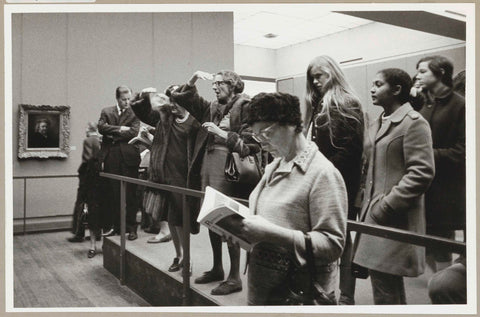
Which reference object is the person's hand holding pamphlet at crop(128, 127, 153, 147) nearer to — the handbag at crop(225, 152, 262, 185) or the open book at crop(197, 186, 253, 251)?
the handbag at crop(225, 152, 262, 185)

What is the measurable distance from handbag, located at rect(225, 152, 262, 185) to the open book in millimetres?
1098

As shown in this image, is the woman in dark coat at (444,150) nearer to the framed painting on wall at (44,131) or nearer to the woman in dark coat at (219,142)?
the woman in dark coat at (219,142)

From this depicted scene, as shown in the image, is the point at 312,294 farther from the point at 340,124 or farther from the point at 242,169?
the point at 242,169

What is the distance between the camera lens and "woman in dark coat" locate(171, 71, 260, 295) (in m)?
2.97

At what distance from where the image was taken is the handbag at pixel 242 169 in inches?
117

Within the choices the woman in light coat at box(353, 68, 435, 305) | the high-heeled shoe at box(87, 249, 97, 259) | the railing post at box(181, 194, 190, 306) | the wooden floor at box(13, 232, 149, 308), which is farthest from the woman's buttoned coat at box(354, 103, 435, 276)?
the high-heeled shoe at box(87, 249, 97, 259)

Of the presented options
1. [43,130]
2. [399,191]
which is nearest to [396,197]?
[399,191]

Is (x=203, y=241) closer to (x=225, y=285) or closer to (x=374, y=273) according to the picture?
Result: (x=225, y=285)

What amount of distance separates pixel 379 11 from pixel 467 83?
62 centimetres

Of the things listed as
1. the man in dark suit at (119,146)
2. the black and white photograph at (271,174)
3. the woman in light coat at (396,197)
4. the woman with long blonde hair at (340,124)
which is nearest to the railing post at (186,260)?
the black and white photograph at (271,174)

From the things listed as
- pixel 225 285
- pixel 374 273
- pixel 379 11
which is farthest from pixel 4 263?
pixel 379 11

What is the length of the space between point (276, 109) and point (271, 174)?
28cm

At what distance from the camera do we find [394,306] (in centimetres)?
220

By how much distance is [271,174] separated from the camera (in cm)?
193
